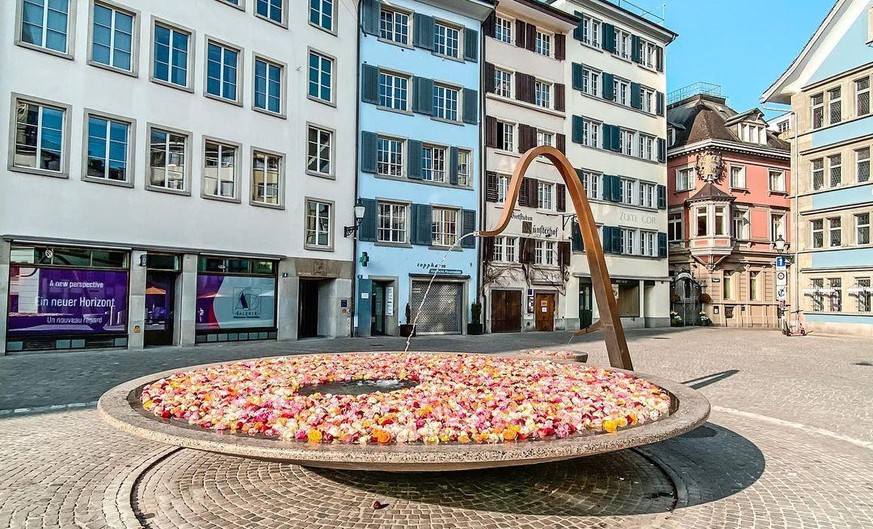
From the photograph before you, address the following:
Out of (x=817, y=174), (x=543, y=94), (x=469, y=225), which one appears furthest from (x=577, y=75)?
(x=817, y=174)

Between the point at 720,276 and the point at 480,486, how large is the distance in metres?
39.2

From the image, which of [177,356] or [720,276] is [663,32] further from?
[177,356]

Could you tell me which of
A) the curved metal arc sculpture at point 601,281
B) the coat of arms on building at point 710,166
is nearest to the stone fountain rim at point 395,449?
the curved metal arc sculpture at point 601,281

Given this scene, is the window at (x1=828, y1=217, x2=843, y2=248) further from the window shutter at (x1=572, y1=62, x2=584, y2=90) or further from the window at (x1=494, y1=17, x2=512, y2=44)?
the window at (x1=494, y1=17, x2=512, y2=44)

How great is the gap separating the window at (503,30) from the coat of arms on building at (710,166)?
56.6 feet

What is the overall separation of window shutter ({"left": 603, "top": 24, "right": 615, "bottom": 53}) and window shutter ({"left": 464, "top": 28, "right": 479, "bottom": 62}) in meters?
10.7

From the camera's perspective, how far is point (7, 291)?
1595 cm

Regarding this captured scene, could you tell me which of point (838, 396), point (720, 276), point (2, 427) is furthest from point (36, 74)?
point (720, 276)

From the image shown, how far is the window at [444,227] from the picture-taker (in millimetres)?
28375

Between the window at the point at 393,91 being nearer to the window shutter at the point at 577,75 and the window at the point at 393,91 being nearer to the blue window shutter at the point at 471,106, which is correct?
the blue window shutter at the point at 471,106

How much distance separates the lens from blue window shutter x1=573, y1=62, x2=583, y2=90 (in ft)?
112

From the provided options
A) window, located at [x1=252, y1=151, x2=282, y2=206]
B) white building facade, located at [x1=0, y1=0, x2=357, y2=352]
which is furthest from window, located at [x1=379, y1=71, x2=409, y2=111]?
window, located at [x1=252, y1=151, x2=282, y2=206]

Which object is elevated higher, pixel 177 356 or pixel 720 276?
pixel 720 276

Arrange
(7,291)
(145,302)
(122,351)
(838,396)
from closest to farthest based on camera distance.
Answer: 1. (838,396)
2. (7,291)
3. (122,351)
4. (145,302)
